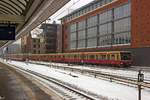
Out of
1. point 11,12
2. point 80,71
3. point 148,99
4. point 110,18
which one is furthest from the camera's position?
point 110,18

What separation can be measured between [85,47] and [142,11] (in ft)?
111

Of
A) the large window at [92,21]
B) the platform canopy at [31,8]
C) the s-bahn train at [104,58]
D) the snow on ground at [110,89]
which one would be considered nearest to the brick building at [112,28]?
the large window at [92,21]

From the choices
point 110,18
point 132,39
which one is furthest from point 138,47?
point 110,18

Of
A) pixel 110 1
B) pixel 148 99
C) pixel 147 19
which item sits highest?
pixel 110 1

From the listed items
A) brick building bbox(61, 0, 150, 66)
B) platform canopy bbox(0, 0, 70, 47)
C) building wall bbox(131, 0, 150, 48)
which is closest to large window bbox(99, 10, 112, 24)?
brick building bbox(61, 0, 150, 66)

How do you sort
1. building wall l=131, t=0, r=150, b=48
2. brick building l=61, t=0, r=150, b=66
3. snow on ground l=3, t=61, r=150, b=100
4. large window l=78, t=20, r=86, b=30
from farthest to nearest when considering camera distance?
large window l=78, t=20, r=86, b=30, brick building l=61, t=0, r=150, b=66, building wall l=131, t=0, r=150, b=48, snow on ground l=3, t=61, r=150, b=100

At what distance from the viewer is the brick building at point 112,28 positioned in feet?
218

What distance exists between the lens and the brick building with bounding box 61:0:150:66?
6638 centimetres

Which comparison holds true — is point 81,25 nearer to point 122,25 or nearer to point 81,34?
point 81,34

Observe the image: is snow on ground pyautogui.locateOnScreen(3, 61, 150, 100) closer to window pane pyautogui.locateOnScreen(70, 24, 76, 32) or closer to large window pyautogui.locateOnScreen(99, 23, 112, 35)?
large window pyautogui.locateOnScreen(99, 23, 112, 35)

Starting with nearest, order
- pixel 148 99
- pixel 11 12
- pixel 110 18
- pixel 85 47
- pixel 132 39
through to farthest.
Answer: pixel 148 99 → pixel 11 12 → pixel 132 39 → pixel 110 18 → pixel 85 47

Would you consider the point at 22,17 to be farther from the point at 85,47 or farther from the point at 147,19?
the point at 85,47

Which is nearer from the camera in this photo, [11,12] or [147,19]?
[11,12]

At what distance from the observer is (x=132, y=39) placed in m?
69.7
